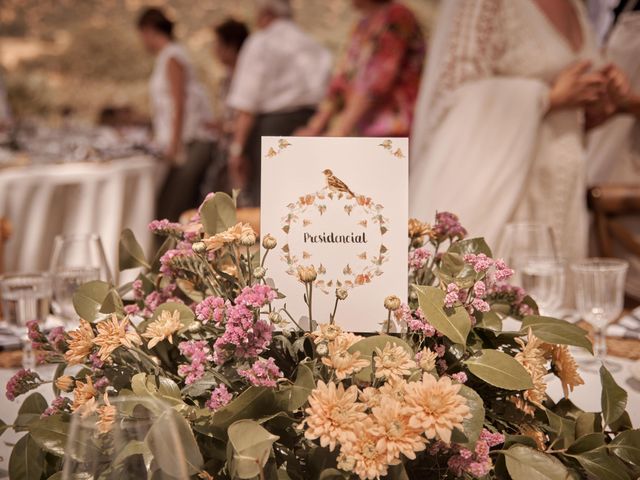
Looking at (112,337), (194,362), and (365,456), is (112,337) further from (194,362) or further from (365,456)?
(365,456)

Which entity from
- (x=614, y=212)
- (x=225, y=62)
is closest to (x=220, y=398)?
(x=614, y=212)

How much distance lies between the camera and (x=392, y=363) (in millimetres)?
504

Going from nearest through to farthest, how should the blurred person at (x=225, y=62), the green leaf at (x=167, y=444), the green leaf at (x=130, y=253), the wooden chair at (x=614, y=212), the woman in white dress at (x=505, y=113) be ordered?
the green leaf at (x=167, y=444) < the green leaf at (x=130, y=253) < the woman in white dress at (x=505, y=113) < the wooden chair at (x=614, y=212) < the blurred person at (x=225, y=62)

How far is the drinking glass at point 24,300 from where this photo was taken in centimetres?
97

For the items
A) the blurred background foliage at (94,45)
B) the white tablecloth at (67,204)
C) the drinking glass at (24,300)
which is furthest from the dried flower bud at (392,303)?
the blurred background foliage at (94,45)

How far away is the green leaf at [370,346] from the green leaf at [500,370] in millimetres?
54

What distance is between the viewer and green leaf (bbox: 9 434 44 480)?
0.58 meters

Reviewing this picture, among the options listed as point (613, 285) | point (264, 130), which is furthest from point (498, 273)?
point (264, 130)

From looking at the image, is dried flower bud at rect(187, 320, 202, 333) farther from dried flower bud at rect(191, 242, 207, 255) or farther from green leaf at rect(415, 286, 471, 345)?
green leaf at rect(415, 286, 471, 345)

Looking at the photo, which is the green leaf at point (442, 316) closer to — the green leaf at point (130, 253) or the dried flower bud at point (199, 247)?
the dried flower bud at point (199, 247)

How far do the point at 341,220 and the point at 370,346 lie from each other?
136 mm

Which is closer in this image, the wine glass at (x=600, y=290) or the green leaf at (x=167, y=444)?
the green leaf at (x=167, y=444)

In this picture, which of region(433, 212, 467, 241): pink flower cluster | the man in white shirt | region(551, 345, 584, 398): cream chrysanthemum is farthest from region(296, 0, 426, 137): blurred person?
region(551, 345, 584, 398): cream chrysanthemum

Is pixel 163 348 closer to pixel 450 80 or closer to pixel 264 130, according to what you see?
pixel 450 80
